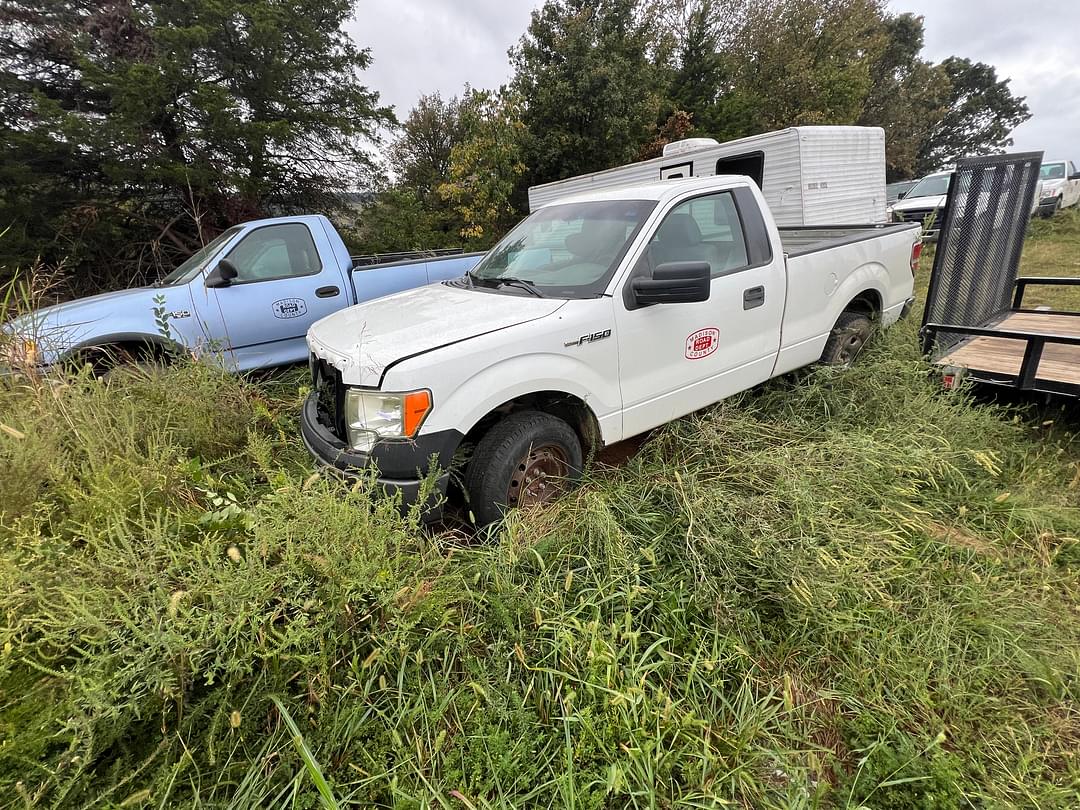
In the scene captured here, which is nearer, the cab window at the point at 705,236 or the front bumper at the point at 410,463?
the front bumper at the point at 410,463

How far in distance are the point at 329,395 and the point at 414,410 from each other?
30.2 inches

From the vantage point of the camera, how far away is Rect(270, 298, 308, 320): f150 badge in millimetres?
4484

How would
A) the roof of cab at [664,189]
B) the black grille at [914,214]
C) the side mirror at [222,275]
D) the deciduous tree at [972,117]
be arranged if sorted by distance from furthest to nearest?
the deciduous tree at [972,117] < the black grille at [914,214] < the side mirror at [222,275] < the roof of cab at [664,189]

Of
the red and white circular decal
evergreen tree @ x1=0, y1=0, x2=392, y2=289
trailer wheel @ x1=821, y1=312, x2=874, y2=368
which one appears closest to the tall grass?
the red and white circular decal

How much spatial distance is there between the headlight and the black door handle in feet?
7.52

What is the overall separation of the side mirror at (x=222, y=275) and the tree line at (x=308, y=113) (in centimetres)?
37

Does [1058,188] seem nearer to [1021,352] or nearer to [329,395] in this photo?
[1021,352]

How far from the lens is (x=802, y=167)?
7.50 meters

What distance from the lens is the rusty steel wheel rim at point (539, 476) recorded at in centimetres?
264

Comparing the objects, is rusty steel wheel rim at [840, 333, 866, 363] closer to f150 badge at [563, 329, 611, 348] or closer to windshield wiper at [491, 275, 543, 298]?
f150 badge at [563, 329, 611, 348]

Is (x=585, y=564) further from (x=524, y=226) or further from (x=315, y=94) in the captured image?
(x=315, y=94)

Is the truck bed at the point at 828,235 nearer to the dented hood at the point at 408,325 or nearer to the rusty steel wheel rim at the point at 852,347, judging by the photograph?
the rusty steel wheel rim at the point at 852,347

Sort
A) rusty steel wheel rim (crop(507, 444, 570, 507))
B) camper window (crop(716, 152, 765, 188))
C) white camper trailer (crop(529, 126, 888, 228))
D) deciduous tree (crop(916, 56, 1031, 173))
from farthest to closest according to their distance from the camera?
deciduous tree (crop(916, 56, 1031, 173)) < camper window (crop(716, 152, 765, 188)) < white camper trailer (crop(529, 126, 888, 228)) < rusty steel wheel rim (crop(507, 444, 570, 507))

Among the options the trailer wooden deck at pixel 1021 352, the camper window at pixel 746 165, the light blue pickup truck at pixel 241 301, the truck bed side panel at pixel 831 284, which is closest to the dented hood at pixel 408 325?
the light blue pickup truck at pixel 241 301
